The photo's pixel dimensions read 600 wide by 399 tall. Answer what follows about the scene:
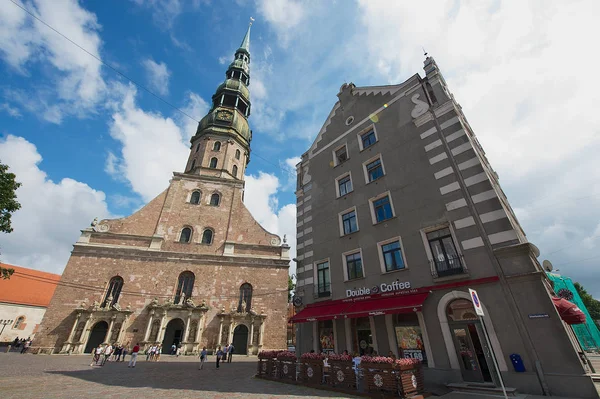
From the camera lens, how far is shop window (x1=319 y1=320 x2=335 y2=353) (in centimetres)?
1329

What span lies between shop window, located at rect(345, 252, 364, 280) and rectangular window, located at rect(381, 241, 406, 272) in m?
1.35

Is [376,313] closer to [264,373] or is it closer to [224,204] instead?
[264,373]

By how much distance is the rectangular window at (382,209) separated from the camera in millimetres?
13526

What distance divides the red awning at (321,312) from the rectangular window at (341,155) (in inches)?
358

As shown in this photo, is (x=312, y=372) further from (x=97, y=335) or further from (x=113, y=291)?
(x=113, y=291)

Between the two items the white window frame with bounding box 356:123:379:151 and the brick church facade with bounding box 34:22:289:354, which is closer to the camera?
the white window frame with bounding box 356:123:379:151

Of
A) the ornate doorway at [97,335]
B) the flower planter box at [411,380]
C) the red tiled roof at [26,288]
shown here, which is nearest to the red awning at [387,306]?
the flower planter box at [411,380]

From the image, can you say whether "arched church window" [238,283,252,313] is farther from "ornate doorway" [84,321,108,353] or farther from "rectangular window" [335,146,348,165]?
"rectangular window" [335,146,348,165]

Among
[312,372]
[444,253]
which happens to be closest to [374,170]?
[444,253]

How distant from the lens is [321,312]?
13.5m

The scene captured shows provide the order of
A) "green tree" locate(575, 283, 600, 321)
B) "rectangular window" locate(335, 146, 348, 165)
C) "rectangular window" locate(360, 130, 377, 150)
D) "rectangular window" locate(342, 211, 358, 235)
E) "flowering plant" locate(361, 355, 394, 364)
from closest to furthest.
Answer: "flowering plant" locate(361, 355, 394, 364) → "rectangular window" locate(342, 211, 358, 235) → "rectangular window" locate(360, 130, 377, 150) → "rectangular window" locate(335, 146, 348, 165) → "green tree" locate(575, 283, 600, 321)

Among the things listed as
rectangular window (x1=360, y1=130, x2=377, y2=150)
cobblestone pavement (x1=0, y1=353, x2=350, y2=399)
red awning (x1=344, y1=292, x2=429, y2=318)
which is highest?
rectangular window (x1=360, y1=130, x2=377, y2=150)

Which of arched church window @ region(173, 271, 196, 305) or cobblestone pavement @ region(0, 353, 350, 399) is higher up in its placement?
arched church window @ region(173, 271, 196, 305)

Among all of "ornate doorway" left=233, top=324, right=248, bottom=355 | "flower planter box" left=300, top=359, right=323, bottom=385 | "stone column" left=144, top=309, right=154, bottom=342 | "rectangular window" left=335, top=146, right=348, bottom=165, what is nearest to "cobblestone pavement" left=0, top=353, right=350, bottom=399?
"flower planter box" left=300, top=359, right=323, bottom=385
